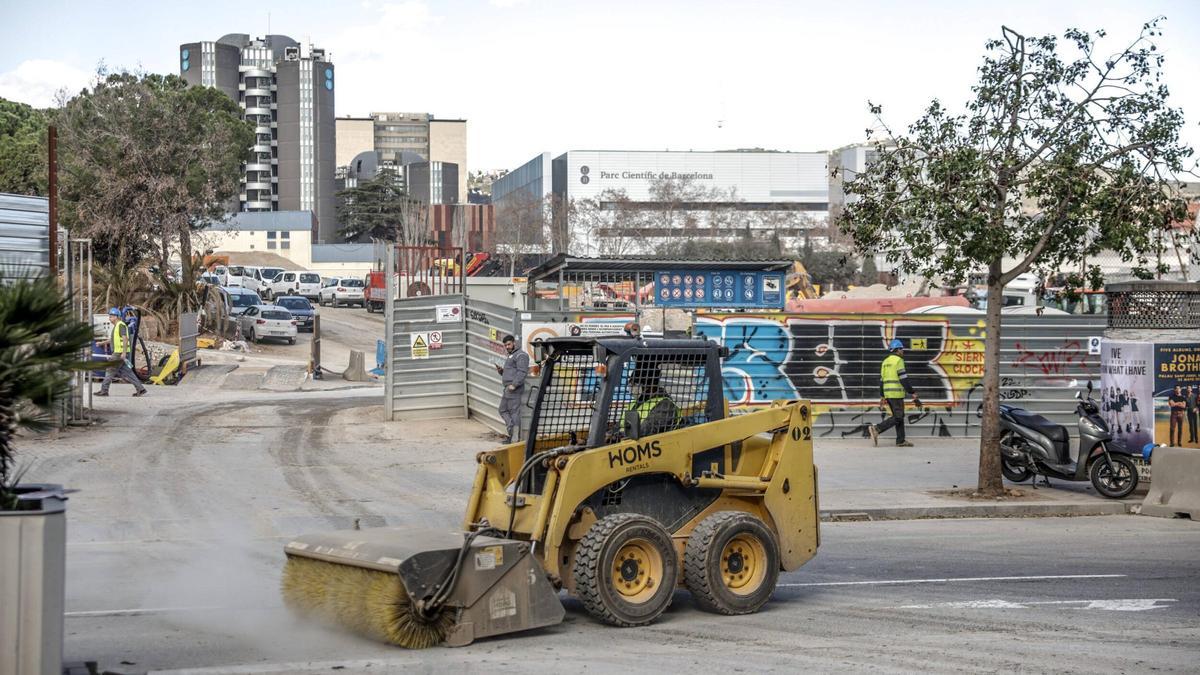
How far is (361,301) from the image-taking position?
64.2 metres

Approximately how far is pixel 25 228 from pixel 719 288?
12.6 meters

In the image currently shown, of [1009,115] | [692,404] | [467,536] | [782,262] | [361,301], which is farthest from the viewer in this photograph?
[361,301]

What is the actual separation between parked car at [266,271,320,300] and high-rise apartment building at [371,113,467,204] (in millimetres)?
71501

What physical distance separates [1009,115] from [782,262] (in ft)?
31.5

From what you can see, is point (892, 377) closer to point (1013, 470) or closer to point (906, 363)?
point (906, 363)

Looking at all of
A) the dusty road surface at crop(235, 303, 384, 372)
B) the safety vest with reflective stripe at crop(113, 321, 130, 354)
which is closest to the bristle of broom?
the safety vest with reflective stripe at crop(113, 321, 130, 354)

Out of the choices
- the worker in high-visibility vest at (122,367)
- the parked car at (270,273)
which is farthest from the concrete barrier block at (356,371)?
the parked car at (270,273)

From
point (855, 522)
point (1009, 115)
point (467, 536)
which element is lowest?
point (855, 522)

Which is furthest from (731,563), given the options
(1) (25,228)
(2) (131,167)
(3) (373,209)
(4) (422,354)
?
(3) (373,209)

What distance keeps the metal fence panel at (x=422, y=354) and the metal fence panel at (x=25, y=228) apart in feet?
20.8

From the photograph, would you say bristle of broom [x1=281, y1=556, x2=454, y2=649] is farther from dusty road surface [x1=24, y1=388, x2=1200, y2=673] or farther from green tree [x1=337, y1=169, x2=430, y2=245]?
green tree [x1=337, y1=169, x2=430, y2=245]

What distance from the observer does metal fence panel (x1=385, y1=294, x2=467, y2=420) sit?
74.3 ft

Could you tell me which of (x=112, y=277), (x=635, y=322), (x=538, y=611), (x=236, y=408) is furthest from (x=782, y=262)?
(x=112, y=277)

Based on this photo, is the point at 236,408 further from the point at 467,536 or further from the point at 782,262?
the point at 467,536
